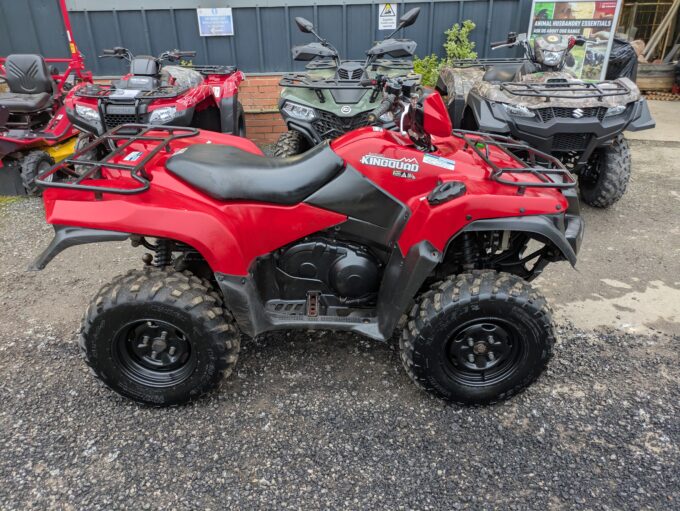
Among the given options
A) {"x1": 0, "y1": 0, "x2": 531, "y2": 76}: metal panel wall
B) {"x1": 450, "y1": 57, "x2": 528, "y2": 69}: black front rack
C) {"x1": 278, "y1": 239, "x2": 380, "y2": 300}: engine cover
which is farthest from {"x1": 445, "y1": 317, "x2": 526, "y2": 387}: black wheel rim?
{"x1": 0, "y1": 0, "x2": 531, "y2": 76}: metal panel wall

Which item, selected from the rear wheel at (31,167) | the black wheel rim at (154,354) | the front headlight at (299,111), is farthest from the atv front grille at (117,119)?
the black wheel rim at (154,354)

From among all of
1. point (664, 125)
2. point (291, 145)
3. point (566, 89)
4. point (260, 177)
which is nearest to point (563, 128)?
point (566, 89)

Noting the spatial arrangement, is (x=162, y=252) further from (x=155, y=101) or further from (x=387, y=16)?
(x=387, y=16)

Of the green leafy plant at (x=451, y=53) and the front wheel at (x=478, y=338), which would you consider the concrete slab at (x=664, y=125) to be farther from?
the front wheel at (x=478, y=338)

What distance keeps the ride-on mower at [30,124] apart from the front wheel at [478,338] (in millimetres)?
4929

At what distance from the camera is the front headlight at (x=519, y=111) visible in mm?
4773

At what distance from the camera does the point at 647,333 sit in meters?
3.39

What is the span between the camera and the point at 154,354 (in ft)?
8.97

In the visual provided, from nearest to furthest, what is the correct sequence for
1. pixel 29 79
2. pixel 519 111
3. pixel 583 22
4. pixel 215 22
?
pixel 519 111 < pixel 29 79 < pixel 583 22 < pixel 215 22

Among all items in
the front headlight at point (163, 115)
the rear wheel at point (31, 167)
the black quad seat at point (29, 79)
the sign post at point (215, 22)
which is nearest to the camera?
the front headlight at point (163, 115)

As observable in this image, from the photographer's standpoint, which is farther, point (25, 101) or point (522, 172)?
point (25, 101)

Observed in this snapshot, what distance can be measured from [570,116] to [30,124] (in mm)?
5649

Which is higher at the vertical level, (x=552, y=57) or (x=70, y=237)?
(x=552, y=57)

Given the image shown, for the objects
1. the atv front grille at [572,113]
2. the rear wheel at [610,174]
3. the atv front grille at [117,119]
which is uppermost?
the atv front grille at [572,113]
